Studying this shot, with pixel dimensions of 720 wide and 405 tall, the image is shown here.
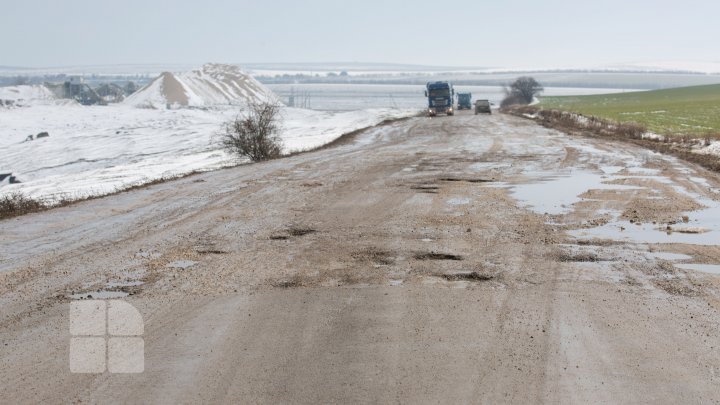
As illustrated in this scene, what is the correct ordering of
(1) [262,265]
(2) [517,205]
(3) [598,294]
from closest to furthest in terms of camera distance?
(3) [598,294] < (1) [262,265] < (2) [517,205]

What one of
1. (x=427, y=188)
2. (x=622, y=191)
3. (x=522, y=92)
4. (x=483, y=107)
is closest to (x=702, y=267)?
(x=622, y=191)

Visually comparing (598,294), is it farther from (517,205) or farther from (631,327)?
(517,205)

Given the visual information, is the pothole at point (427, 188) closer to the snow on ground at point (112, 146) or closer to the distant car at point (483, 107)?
the snow on ground at point (112, 146)

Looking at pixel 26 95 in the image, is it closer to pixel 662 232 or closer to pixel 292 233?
pixel 292 233

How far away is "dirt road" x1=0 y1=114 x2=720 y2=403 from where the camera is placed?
5.93 meters

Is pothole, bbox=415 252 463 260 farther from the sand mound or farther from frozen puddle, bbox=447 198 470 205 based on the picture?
the sand mound

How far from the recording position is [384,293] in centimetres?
852

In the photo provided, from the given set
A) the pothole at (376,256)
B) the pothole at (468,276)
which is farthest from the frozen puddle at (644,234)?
the pothole at (376,256)

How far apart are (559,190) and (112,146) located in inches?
2197

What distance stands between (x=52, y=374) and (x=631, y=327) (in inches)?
208

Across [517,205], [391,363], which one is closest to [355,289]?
[391,363]

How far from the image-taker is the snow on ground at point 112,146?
36062 millimetres

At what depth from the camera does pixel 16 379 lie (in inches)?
239

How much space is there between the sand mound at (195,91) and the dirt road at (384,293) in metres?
127
